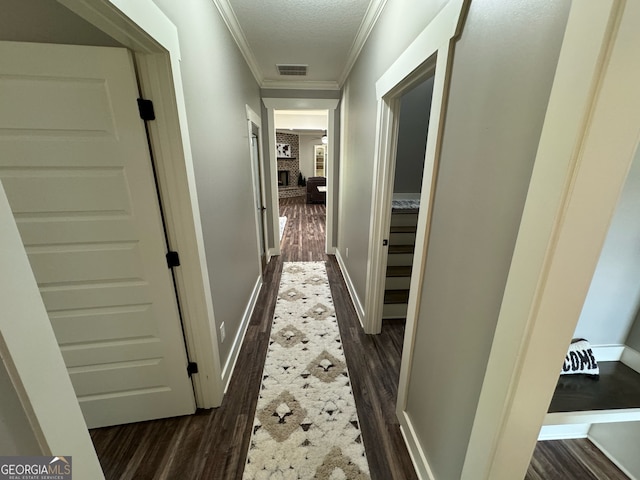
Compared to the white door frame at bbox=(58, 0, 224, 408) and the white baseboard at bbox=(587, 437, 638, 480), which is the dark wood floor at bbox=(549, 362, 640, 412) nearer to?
the white baseboard at bbox=(587, 437, 638, 480)

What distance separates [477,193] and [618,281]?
3.18ft

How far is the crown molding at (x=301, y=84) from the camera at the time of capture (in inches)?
137

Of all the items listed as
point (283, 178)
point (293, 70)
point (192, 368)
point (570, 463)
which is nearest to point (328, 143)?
point (293, 70)

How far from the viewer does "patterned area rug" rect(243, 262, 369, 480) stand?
1317 mm

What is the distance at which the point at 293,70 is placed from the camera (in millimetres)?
3100

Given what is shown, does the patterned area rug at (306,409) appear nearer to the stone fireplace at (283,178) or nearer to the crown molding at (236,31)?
the crown molding at (236,31)

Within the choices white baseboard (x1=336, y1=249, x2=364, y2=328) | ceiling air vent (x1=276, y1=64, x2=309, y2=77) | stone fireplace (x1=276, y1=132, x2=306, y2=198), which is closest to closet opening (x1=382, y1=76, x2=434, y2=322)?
white baseboard (x1=336, y1=249, x2=364, y2=328)

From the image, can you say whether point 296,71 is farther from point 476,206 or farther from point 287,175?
point 287,175

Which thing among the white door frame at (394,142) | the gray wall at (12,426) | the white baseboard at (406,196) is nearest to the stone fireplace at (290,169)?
the white baseboard at (406,196)

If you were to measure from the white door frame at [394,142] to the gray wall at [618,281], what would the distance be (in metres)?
0.75

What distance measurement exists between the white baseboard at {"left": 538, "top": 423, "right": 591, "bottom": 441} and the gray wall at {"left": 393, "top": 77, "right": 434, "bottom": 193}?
2.64m

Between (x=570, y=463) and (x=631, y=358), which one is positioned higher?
(x=631, y=358)

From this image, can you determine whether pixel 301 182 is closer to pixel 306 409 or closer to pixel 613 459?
pixel 306 409

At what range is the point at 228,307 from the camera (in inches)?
75.4
